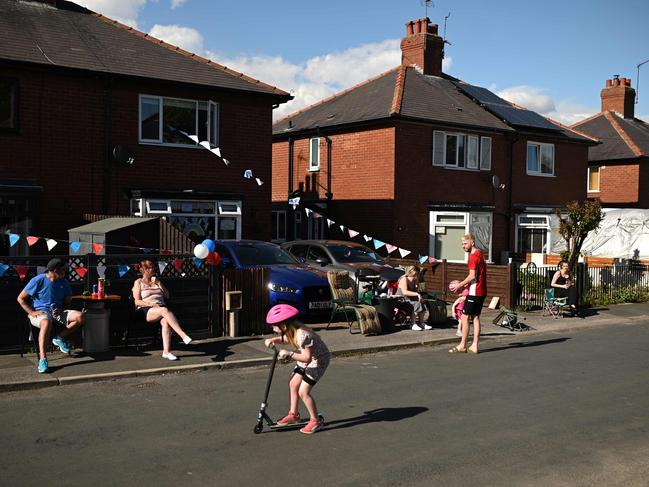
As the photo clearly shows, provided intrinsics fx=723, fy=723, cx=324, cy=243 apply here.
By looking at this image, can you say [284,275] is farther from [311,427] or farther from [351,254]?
[311,427]

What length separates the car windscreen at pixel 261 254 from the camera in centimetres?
1454

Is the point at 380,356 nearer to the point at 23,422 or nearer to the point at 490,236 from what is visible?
the point at 23,422

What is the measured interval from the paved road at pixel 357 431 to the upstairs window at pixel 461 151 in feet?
52.5

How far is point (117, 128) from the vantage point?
17.8 metres

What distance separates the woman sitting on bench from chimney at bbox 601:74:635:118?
36.9 metres

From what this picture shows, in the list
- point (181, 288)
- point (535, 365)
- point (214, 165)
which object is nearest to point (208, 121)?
point (214, 165)

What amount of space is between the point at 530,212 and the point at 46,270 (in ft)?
74.1

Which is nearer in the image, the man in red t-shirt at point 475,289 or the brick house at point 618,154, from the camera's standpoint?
the man in red t-shirt at point 475,289

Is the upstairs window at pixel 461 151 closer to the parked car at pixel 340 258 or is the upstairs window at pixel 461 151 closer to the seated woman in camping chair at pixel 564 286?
the parked car at pixel 340 258

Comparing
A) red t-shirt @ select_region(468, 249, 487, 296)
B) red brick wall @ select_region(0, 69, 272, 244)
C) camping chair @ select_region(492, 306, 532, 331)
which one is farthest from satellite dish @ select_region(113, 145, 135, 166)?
red t-shirt @ select_region(468, 249, 487, 296)

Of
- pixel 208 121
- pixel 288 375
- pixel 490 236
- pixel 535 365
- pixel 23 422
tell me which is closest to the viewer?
pixel 23 422

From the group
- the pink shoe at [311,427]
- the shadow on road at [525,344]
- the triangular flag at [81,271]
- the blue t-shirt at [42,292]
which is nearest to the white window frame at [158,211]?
the triangular flag at [81,271]

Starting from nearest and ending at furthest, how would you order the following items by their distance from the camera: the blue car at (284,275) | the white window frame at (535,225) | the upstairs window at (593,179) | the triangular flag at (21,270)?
the triangular flag at (21,270) < the blue car at (284,275) < the white window frame at (535,225) < the upstairs window at (593,179)

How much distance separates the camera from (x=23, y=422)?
24.1 ft
